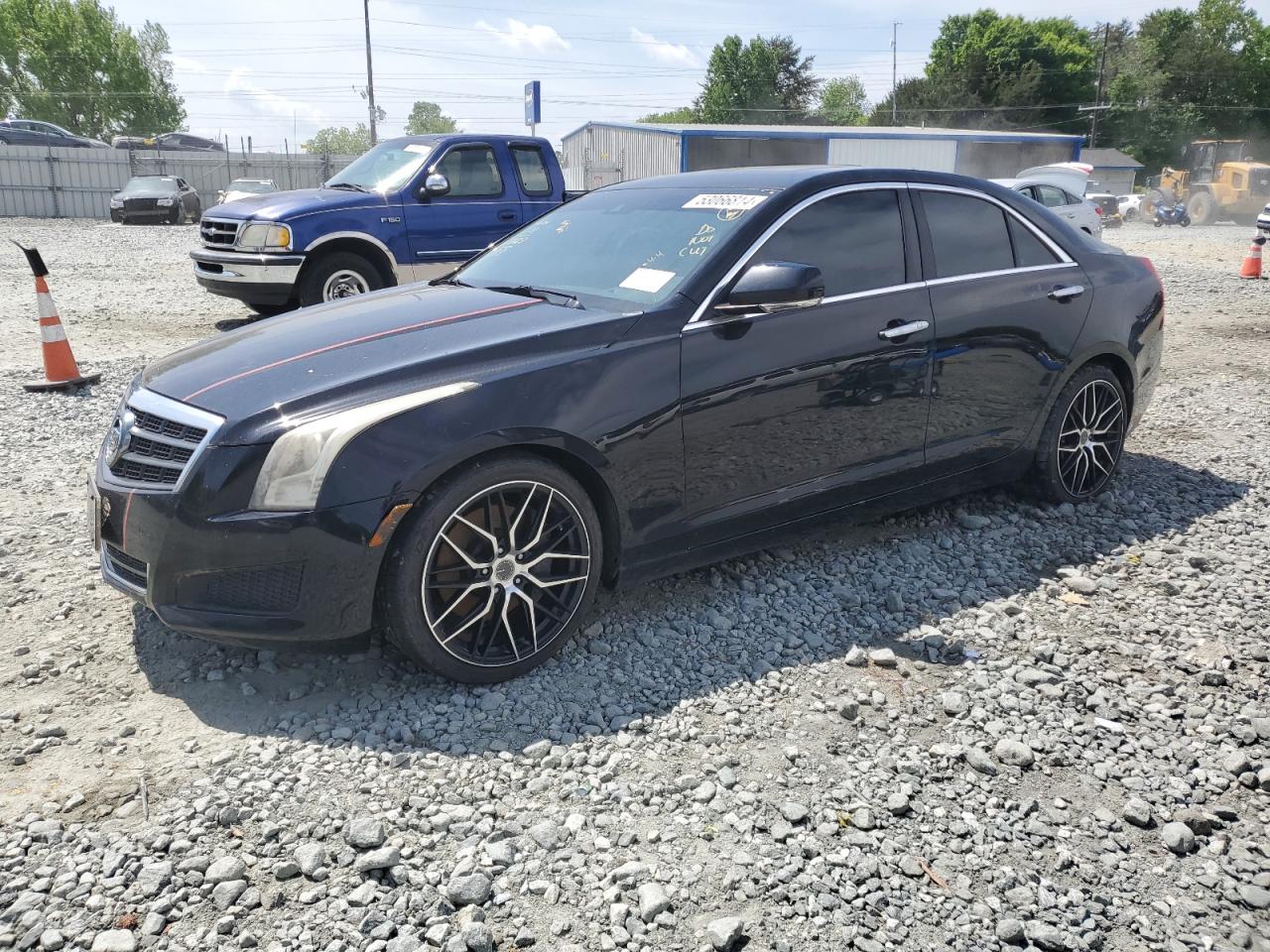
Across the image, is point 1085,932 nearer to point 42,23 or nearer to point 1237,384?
point 1237,384

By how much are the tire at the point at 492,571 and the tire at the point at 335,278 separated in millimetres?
6787

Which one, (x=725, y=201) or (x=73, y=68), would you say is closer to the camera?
(x=725, y=201)

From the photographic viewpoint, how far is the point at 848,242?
14.1ft

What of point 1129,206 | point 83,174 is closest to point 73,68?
point 83,174

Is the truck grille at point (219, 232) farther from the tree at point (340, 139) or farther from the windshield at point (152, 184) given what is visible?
the tree at point (340, 139)

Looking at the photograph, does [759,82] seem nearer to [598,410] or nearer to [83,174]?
[83,174]

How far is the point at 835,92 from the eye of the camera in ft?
492

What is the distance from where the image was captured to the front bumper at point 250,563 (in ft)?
10.1

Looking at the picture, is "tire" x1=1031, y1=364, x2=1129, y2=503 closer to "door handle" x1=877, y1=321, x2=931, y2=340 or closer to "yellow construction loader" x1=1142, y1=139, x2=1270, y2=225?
"door handle" x1=877, y1=321, x2=931, y2=340

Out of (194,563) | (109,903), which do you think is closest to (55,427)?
(194,563)

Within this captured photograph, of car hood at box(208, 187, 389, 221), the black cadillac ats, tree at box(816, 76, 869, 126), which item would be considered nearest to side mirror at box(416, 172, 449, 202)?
car hood at box(208, 187, 389, 221)

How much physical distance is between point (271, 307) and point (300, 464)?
8.75 meters

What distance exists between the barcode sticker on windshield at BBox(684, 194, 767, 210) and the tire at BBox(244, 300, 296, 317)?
6752 millimetres

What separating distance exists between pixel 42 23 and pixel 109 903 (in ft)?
277
